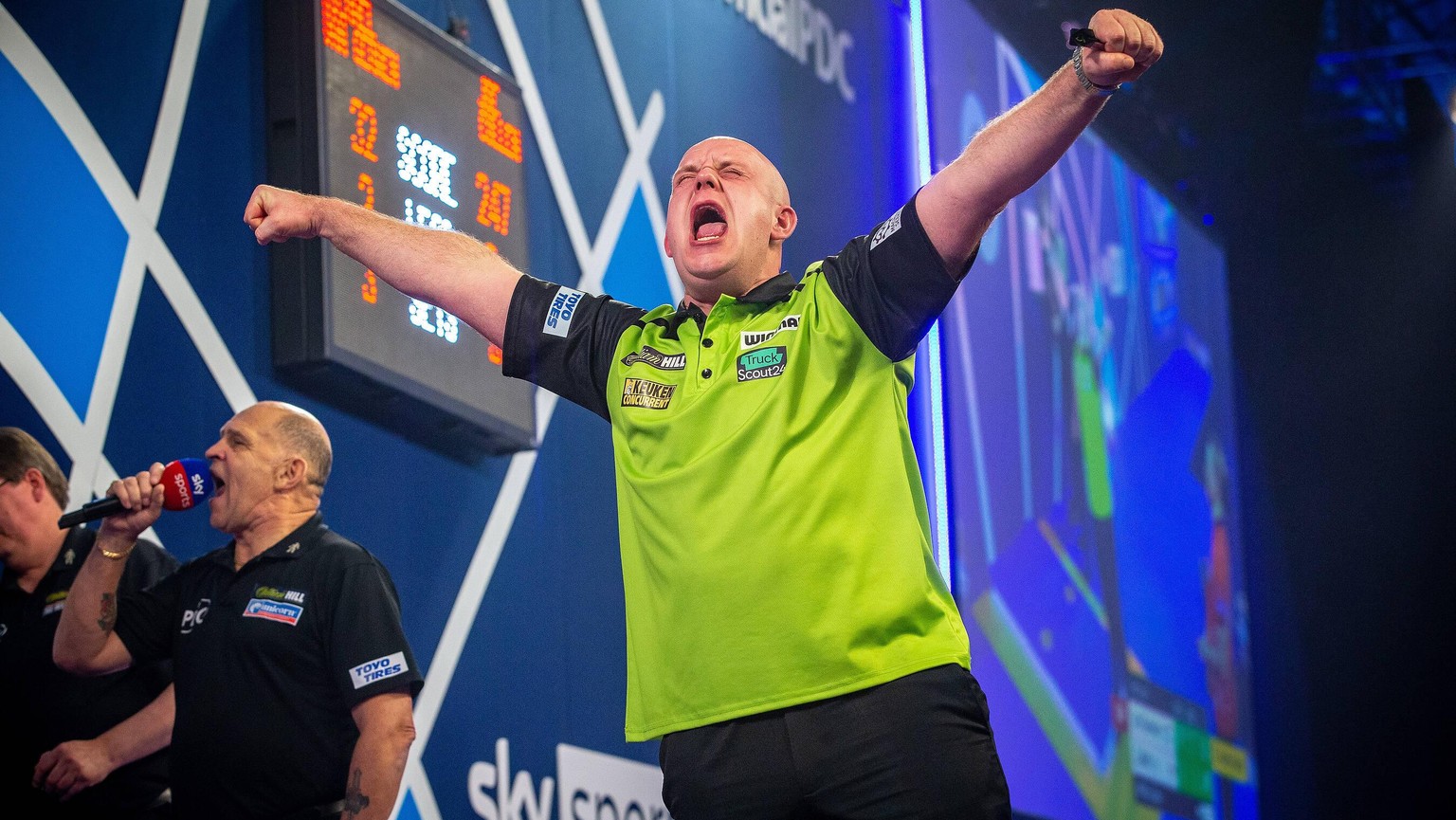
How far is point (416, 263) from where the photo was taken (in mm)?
2195

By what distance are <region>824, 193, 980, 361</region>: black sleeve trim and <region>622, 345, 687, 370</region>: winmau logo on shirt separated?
9.3 inches

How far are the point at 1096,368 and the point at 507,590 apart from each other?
3295mm

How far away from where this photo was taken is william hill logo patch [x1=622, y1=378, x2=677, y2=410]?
201 centimetres

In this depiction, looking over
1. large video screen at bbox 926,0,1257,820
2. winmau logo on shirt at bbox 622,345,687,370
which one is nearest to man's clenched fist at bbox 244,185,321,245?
winmau logo on shirt at bbox 622,345,687,370

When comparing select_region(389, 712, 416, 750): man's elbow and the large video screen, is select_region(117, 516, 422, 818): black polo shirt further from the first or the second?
the large video screen

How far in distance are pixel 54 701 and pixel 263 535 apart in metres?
0.53

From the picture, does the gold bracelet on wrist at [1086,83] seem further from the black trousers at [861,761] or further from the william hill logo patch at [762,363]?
the black trousers at [861,761]

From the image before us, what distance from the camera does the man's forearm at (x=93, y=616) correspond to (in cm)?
288

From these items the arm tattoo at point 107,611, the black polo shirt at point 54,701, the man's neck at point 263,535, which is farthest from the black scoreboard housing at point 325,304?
the arm tattoo at point 107,611

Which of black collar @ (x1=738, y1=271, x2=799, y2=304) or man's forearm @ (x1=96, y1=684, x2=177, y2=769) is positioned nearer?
black collar @ (x1=738, y1=271, x2=799, y2=304)

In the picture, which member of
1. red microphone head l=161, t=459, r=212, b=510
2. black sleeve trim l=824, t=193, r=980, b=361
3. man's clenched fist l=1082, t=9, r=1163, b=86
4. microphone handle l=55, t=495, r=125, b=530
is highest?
man's clenched fist l=1082, t=9, r=1163, b=86

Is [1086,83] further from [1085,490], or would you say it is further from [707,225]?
[1085,490]

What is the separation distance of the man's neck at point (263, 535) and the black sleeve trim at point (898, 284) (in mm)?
1529

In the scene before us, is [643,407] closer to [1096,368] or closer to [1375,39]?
[1096,368]
